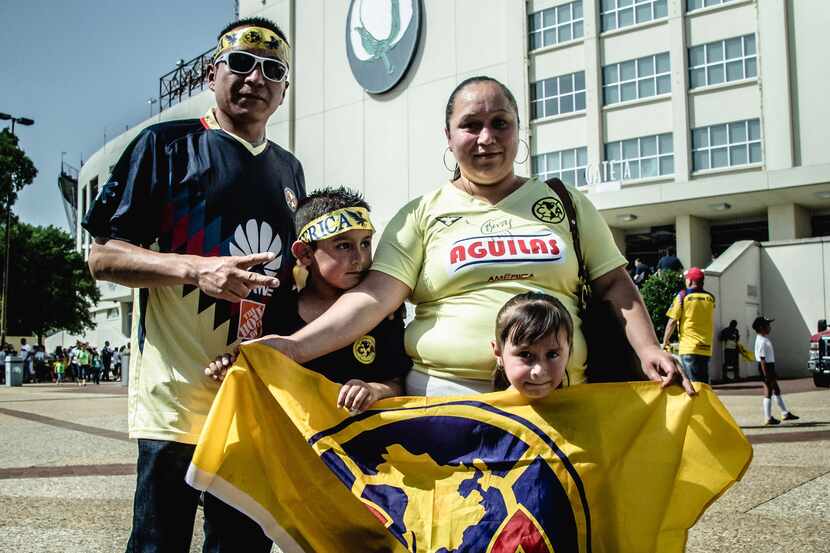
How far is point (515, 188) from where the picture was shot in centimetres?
328

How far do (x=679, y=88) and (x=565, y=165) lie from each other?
5.65 meters

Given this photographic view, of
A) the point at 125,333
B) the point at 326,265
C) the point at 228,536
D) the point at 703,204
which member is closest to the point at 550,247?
the point at 326,265

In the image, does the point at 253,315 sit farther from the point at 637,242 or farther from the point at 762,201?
the point at 637,242

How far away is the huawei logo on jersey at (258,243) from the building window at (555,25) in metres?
34.0

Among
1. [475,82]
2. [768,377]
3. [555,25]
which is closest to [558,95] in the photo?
[555,25]

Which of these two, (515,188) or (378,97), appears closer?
(515,188)

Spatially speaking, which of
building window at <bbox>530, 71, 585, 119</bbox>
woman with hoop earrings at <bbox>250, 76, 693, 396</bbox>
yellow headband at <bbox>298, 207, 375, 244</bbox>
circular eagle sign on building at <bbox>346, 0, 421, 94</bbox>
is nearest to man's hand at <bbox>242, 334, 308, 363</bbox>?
woman with hoop earrings at <bbox>250, 76, 693, 396</bbox>

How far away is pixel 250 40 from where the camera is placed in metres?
3.08

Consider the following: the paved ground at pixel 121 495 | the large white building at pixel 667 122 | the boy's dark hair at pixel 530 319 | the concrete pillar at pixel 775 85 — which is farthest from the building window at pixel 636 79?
the boy's dark hair at pixel 530 319

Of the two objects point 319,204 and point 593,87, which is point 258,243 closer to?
point 319,204

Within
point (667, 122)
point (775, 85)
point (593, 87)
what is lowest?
point (667, 122)

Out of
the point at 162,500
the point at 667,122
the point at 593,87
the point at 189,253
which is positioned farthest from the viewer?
the point at 593,87

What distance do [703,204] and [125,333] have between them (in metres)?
45.2

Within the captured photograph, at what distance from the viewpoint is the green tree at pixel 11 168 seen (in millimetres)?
38500
